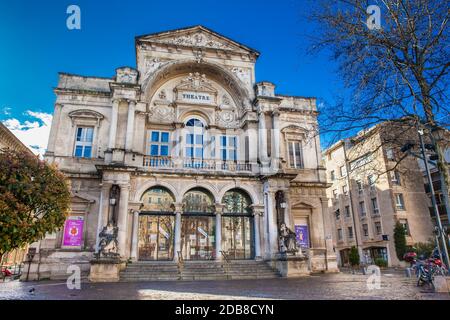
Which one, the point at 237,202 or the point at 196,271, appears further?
the point at 237,202

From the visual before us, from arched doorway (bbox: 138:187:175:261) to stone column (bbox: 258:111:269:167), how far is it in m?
6.51

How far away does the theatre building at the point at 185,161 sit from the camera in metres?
19.0

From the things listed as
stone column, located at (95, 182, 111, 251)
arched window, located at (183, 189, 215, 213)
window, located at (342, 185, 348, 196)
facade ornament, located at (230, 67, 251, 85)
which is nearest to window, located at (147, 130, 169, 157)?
arched window, located at (183, 189, 215, 213)

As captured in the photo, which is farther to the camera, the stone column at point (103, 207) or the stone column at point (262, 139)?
the stone column at point (262, 139)

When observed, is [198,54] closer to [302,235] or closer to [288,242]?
[288,242]

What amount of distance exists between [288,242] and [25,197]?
13.4 meters

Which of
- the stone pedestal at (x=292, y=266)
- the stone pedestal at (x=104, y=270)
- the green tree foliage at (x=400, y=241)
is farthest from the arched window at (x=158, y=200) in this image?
the green tree foliage at (x=400, y=241)

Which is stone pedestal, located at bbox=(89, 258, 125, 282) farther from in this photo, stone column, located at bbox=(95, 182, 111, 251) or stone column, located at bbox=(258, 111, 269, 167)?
stone column, located at bbox=(258, 111, 269, 167)

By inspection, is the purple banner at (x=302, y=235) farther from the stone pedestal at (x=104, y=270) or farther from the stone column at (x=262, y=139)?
the stone pedestal at (x=104, y=270)

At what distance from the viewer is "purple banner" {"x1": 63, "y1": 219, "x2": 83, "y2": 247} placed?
1894cm

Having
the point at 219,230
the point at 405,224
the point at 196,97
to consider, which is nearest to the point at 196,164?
the point at 219,230

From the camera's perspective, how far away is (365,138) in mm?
11570

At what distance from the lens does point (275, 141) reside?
21.9 metres

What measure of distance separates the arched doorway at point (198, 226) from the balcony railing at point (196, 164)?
1647 mm
